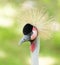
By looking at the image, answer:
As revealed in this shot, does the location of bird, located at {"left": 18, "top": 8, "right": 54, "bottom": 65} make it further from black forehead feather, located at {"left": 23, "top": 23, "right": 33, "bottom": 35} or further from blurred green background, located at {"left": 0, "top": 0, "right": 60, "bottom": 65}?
blurred green background, located at {"left": 0, "top": 0, "right": 60, "bottom": 65}

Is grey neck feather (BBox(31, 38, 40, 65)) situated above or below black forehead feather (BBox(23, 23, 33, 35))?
below

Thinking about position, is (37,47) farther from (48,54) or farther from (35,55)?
(48,54)

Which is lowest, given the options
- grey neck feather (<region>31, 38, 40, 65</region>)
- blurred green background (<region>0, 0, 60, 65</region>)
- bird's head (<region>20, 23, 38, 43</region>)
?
grey neck feather (<region>31, 38, 40, 65</region>)

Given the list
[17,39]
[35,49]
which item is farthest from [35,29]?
[17,39]

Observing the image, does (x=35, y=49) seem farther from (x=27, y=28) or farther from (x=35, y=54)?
(x=27, y=28)

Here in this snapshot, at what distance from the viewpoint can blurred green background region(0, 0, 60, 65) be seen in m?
5.68

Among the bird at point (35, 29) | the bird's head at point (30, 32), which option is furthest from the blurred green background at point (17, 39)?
the bird's head at point (30, 32)

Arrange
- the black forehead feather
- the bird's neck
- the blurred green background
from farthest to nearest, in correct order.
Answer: the blurred green background
the bird's neck
the black forehead feather

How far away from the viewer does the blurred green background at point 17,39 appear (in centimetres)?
568

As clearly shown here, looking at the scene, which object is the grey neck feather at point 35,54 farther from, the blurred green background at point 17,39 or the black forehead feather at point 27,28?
the blurred green background at point 17,39

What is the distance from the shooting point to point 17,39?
20.1ft

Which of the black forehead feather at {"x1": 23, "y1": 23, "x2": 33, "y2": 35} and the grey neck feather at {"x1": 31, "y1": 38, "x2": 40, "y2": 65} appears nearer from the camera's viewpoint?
the black forehead feather at {"x1": 23, "y1": 23, "x2": 33, "y2": 35}

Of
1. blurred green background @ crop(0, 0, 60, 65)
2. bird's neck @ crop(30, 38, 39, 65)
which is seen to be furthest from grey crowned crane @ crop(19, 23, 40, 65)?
blurred green background @ crop(0, 0, 60, 65)

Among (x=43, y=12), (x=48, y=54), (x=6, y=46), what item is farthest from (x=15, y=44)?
(x=43, y=12)
